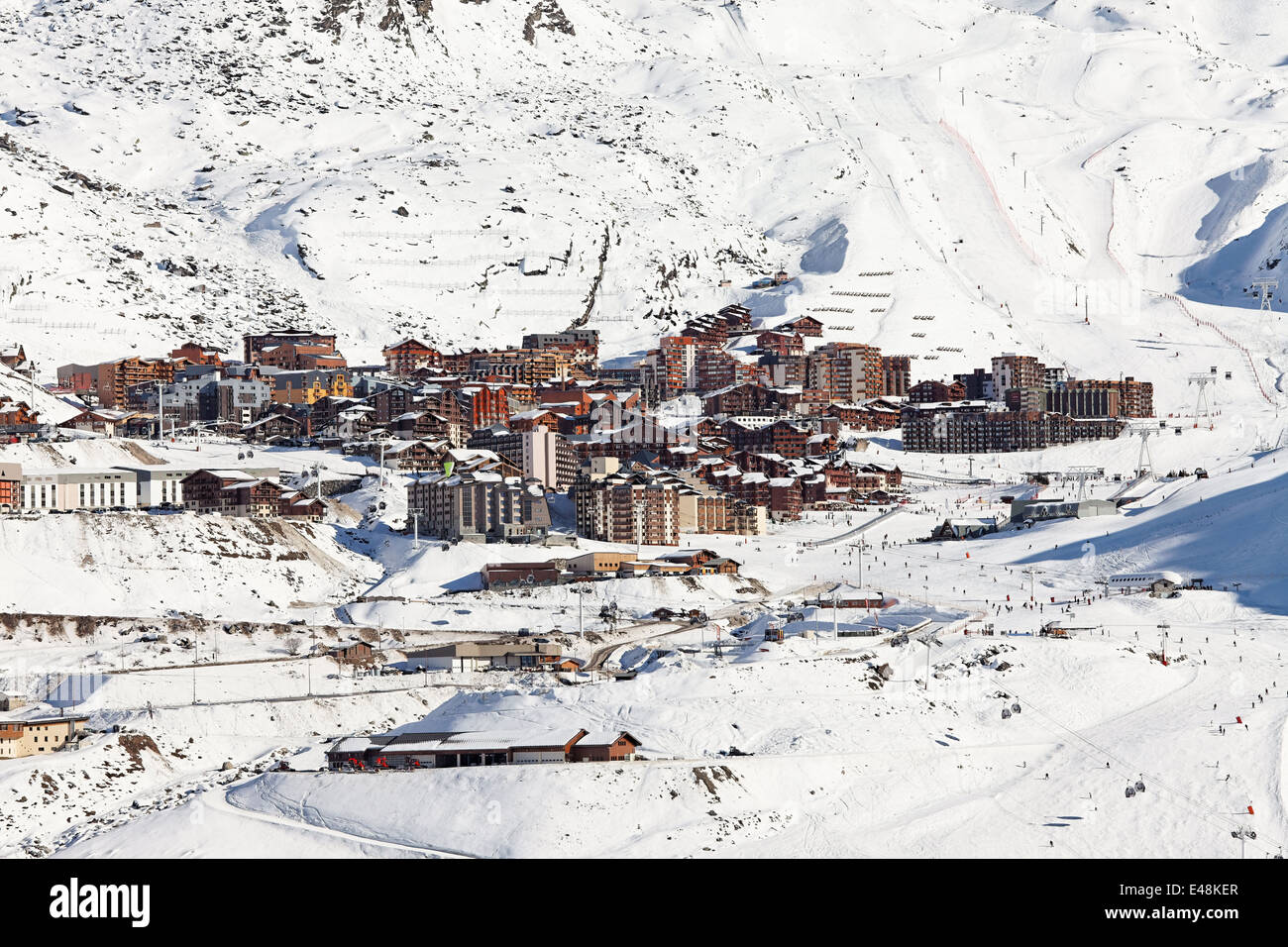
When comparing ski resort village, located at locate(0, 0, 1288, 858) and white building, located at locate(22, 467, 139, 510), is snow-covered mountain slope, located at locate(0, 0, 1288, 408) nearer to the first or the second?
ski resort village, located at locate(0, 0, 1288, 858)

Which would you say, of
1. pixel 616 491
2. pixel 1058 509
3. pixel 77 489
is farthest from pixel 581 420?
pixel 77 489

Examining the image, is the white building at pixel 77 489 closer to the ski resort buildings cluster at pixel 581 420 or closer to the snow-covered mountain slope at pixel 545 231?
the ski resort buildings cluster at pixel 581 420

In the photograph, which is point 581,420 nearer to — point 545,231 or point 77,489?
point 77,489

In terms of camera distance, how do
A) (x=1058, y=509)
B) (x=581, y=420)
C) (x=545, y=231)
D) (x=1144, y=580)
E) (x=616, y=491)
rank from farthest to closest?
(x=545, y=231) → (x=581, y=420) → (x=1058, y=509) → (x=616, y=491) → (x=1144, y=580)

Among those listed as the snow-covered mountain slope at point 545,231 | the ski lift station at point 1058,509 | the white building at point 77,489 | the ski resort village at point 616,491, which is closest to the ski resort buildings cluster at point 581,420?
the white building at point 77,489

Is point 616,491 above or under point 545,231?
under
